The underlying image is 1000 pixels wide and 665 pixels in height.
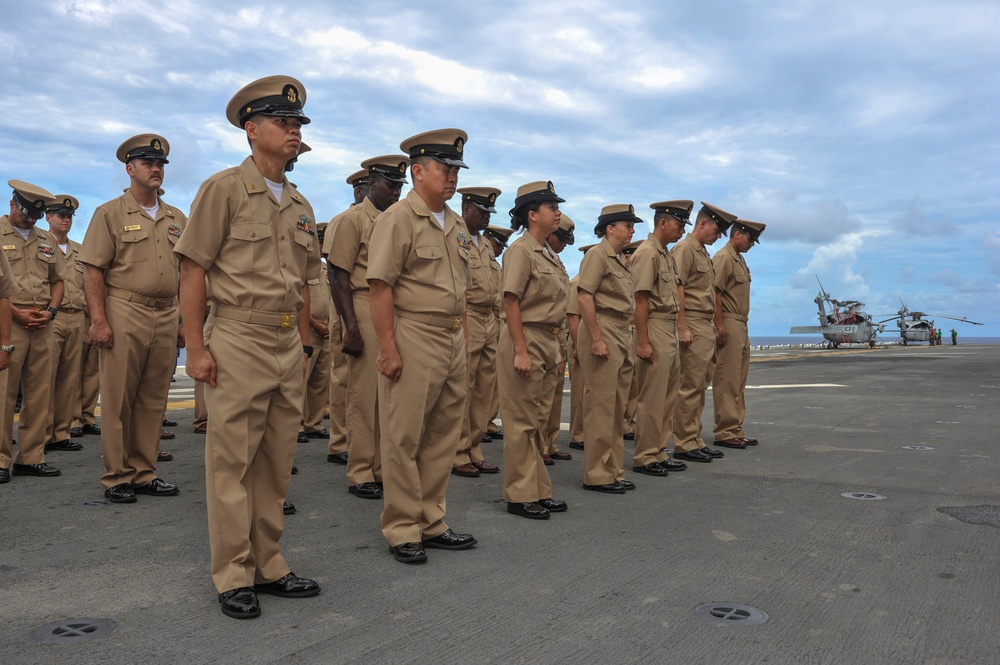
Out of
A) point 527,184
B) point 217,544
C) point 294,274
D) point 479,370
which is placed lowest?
point 217,544

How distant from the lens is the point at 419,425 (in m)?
3.83

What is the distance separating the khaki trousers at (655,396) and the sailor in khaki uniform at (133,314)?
343cm

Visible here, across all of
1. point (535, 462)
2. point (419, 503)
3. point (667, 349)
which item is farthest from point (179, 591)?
point (667, 349)

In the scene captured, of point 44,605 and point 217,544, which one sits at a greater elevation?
point 217,544

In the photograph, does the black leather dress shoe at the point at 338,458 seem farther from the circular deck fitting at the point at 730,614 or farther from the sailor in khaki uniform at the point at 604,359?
the circular deck fitting at the point at 730,614

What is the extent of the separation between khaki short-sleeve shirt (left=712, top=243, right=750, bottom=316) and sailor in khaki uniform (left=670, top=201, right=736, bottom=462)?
48cm

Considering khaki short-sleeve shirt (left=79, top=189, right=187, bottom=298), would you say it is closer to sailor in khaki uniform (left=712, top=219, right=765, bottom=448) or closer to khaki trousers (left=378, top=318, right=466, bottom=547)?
khaki trousers (left=378, top=318, right=466, bottom=547)

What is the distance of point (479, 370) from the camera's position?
6.62 m

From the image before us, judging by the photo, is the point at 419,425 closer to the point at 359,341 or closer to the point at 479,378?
the point at 359,341

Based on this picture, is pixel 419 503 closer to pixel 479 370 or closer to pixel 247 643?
pixel 247 643

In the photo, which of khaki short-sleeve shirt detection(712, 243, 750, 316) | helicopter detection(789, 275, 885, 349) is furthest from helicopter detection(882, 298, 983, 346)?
khaki short-sleeve shirt detection(712, 243, 750, 316)

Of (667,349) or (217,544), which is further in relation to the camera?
(667,349)

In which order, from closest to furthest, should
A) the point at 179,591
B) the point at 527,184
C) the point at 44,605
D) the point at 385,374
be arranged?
the point at 44,605
the point at 179,591
the point at 385,374
the point at 527,184

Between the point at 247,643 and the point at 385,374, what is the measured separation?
1442 millimetres
